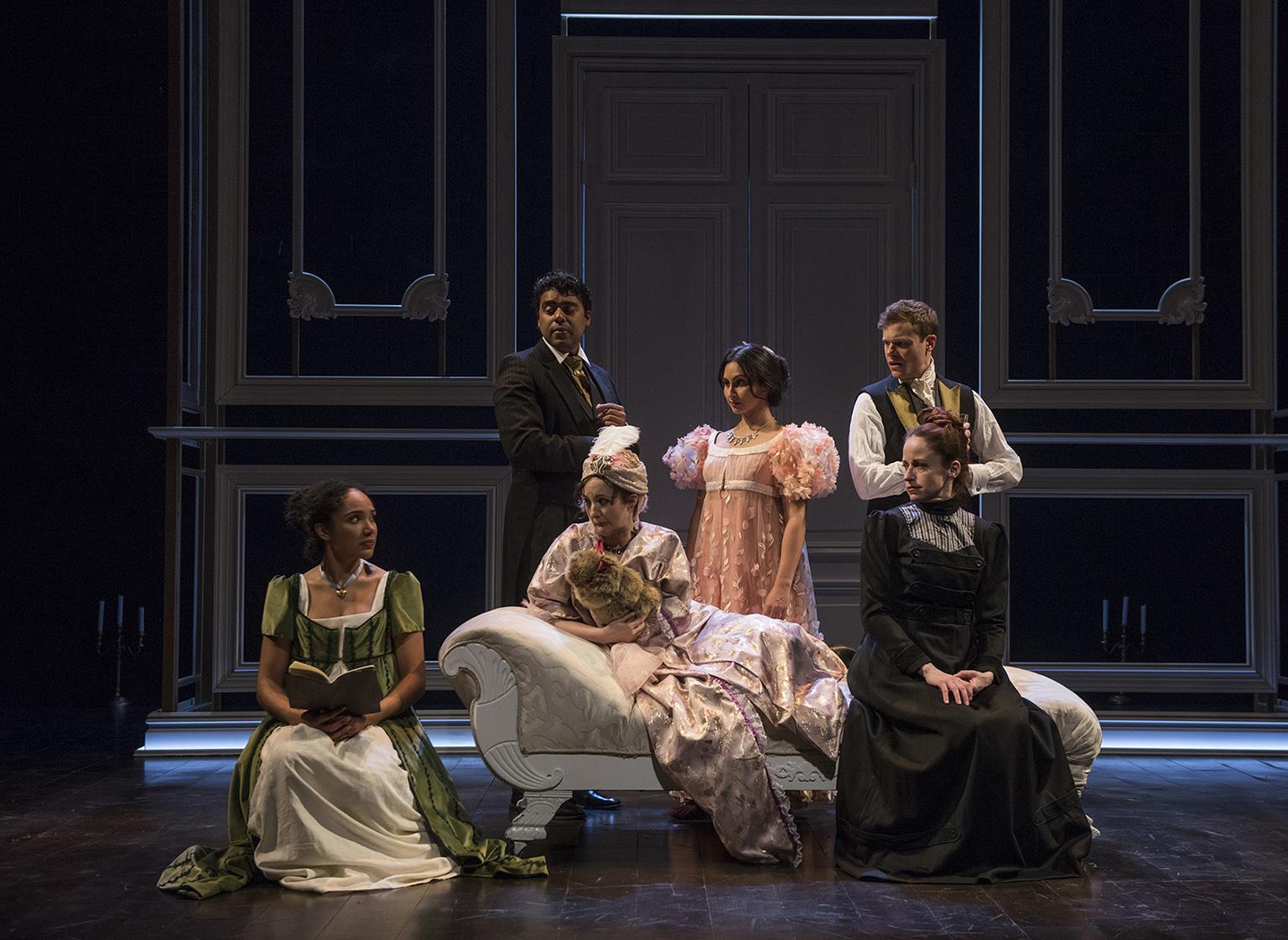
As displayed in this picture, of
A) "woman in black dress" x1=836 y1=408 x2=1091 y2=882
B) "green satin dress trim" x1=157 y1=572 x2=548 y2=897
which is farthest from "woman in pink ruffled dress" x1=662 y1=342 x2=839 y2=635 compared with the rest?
"green satin dress trim" x1=157 y1=572 x2=548 y2=897

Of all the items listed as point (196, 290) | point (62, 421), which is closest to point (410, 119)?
point (196, 290)

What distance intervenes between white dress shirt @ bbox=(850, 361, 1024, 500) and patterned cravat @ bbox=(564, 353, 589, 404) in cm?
89

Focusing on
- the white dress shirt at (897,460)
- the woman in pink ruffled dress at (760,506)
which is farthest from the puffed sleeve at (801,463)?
the white dress shirt at (897,460)

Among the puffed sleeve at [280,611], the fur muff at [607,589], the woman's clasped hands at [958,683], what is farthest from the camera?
the fur muff at [607,589]

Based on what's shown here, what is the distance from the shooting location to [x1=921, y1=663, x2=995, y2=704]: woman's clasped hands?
326 centimetres

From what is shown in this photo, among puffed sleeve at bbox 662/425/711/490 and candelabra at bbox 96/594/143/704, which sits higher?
puffed sleeve at bbox 662/425/711/490

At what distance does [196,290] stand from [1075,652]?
4081 mm

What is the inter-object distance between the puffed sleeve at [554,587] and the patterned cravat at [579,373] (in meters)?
0.68

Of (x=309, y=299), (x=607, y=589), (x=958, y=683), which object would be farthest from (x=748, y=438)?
(x=309, y=299)

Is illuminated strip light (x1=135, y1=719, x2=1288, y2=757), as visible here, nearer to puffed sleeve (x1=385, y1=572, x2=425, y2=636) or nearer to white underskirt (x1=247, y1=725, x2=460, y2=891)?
puffed sleeve (x1=385, y1=572, x2=425, y2=636)

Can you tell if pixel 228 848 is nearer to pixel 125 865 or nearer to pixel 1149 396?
pixel 125 865

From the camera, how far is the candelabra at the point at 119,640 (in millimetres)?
6098

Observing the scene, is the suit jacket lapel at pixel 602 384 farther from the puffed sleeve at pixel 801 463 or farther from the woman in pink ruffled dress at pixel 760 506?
the puffed sleeve at pixel 801 463

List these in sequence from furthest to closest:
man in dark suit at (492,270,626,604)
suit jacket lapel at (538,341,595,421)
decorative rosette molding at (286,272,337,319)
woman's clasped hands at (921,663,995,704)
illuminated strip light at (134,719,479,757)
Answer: decorative rosette molding at (286,272,337,319)
illuminated strip light at (134,719,479,757)
suit jacket lapel at (538,341,595,421)
man in dark suit at (492,270,626,604)
woman's clasped hands at (921,663,995,704)
